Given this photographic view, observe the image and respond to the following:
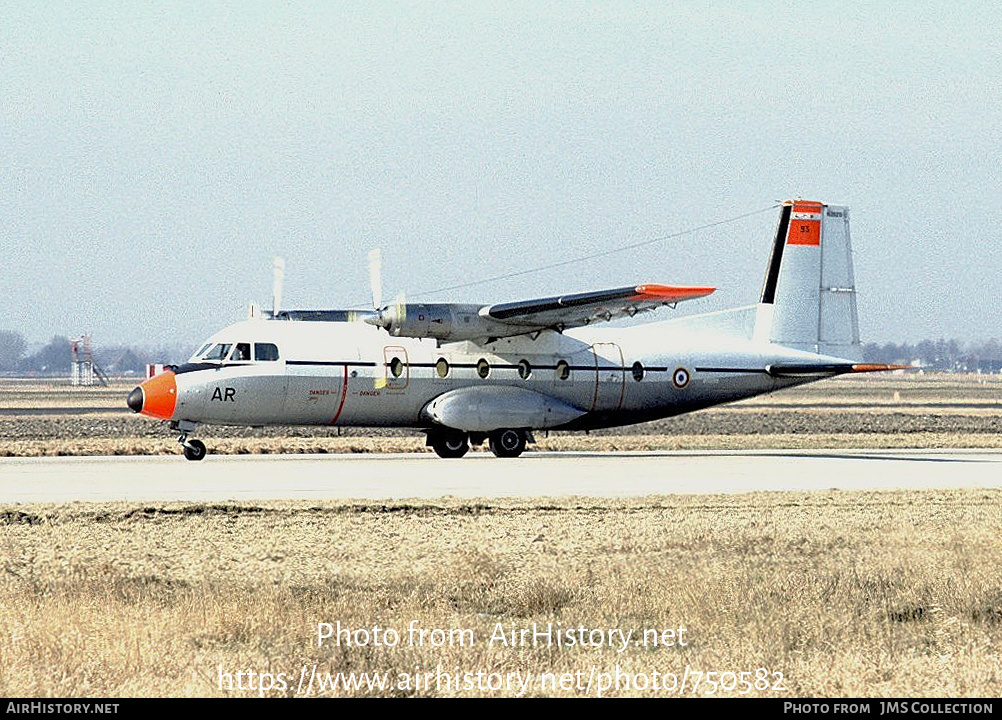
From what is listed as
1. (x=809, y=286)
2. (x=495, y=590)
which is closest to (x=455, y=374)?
(x=809, y=286)

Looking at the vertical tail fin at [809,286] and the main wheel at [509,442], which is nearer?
the main wheel at [509,442]

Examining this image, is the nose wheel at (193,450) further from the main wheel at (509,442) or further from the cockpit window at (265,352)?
the main wheel at (509,442)

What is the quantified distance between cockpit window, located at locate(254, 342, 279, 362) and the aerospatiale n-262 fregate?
27 mm

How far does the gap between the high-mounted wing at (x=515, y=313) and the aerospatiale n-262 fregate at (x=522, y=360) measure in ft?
0.12

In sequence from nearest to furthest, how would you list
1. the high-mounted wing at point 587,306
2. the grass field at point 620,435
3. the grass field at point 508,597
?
the grass field at point 508,597, the high-mounted wing at point 587,306, the grass field at point 620,435

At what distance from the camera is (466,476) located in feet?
86.1

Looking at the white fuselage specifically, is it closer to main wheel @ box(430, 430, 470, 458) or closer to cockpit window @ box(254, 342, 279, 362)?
cockpit window @ box(254, 342, 279, 362)

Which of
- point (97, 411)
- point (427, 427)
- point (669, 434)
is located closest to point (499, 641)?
point (427, 427)

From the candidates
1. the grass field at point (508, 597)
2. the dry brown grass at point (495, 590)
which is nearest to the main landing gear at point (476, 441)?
the grass field at point (508, 597)

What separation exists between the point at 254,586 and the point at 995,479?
17.7 m

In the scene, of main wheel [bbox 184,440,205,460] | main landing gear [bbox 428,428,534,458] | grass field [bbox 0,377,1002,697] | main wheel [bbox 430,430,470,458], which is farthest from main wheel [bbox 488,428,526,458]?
grass field [bbox 0,377,1002,697]

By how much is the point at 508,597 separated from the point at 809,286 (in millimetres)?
23122

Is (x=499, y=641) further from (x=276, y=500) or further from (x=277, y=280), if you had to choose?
(x=277, y=280)

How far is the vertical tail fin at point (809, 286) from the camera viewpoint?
3394cm
